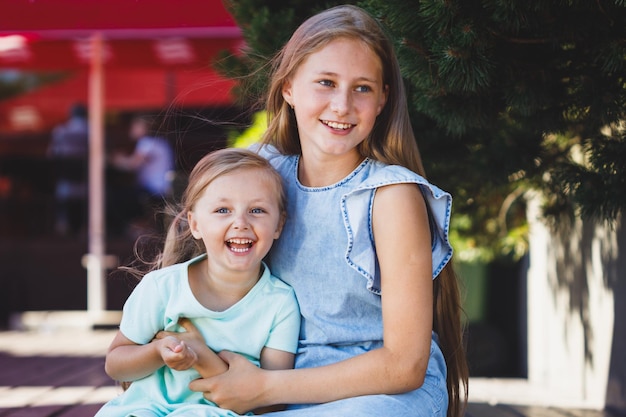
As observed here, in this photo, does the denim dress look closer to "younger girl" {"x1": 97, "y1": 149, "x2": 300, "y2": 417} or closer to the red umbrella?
"younger girl" {"x1": 97, "y1": 149, "x2": 300, "y2": 417}

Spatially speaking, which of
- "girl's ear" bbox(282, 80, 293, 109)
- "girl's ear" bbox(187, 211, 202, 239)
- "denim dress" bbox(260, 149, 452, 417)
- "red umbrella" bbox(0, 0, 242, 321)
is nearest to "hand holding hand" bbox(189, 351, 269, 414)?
"denim dress" bbox(260, 149, 452, 417)

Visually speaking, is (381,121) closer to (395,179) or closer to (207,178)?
(395,179)

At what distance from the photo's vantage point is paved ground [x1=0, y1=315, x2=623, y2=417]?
3.21m

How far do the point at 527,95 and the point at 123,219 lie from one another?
6.69 meters

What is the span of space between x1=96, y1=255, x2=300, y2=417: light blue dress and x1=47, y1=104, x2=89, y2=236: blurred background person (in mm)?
6779

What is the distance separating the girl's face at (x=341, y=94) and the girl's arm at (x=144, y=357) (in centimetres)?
60

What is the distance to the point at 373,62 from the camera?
80.7 inches

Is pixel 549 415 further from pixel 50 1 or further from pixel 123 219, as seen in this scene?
pixel 123 219

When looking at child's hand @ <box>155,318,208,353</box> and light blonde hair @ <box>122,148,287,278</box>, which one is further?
light blonde hair @ <box>122,148,287,278</box>

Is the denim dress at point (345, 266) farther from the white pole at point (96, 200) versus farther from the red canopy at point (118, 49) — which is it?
the white pole at point (96, 200)

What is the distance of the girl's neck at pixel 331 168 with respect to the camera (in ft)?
6.97

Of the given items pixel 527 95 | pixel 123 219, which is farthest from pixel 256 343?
pixel 123 219

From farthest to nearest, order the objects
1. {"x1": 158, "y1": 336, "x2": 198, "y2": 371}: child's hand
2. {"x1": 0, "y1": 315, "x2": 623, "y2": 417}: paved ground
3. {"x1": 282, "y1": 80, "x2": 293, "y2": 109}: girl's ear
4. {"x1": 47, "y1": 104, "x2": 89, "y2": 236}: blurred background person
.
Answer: {"x1": 47, "y1": 104, "x2": 89, "y2": 236}: blurred background person
{"x1": 0, "y1": 315, "x2": 623, "y2": 417}: paved ground
{"x1": 282, "y1": 80, "x2": 293, "y2": 109}: girl's ear
{"x1": 158, "y1": 336, "x2": 198, "y2": 371}: child's hand

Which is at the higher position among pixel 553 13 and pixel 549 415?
pixel 553 13
